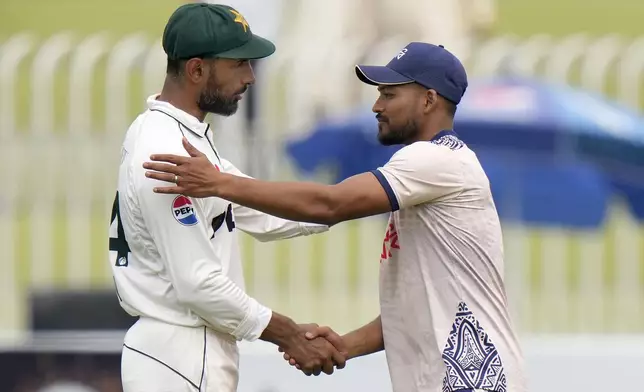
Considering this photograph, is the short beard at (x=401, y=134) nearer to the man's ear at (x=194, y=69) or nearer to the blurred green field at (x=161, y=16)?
the man's ear at (x=194, y=69)

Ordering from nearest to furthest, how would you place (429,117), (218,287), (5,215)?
(218,287) → (429,117) → (5,215)

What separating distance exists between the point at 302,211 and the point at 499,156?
155 inches

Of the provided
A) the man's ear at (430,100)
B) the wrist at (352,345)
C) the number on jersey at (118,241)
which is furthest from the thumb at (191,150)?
the wrist at (352,345)

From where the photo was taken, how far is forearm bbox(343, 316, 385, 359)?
4.76 metres

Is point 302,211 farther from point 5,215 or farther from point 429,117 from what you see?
point 5,215

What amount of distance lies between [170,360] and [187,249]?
36 centimetres

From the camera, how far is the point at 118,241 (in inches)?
168

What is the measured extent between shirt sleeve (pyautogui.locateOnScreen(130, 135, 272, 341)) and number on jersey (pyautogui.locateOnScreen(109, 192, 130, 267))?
159 mm

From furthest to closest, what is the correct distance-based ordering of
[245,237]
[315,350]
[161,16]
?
[161,16]
[245,237]
[315,350]

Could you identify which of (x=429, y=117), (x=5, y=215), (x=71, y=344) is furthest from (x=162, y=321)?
(x=5, y=215)

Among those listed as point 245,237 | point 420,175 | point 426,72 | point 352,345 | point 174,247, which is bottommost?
point 352,345

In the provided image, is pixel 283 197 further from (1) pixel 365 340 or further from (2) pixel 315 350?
(1) pixel 365 340

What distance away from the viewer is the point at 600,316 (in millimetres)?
7922

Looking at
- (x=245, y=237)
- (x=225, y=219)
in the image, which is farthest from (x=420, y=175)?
(x=245, y=237)
